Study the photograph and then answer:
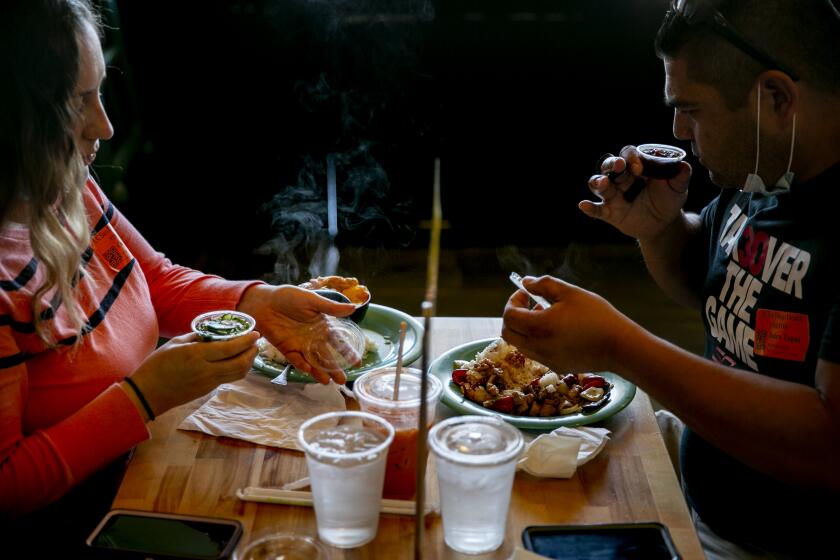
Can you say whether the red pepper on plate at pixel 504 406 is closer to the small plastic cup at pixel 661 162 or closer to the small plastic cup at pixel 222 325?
the small plastic cup at pixel 222 325

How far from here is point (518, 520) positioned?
53.2 inches

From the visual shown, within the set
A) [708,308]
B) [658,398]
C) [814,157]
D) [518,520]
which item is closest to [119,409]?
[518,520]

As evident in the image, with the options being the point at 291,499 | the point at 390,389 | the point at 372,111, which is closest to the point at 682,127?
the point at 390,389

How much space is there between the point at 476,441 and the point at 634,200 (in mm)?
918

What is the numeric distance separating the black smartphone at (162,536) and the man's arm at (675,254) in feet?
3.94

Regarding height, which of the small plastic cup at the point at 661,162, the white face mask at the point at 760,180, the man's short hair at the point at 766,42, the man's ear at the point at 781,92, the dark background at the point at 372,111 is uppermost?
the man's short hair at the point at 766,42

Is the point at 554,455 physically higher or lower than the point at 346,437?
lower

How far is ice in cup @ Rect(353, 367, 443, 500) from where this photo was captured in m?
1.33

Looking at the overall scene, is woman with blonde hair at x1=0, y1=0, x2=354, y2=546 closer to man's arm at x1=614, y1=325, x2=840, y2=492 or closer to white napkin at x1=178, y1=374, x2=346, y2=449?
white napkin at x1=178, y1=374, x2=346, y2=449

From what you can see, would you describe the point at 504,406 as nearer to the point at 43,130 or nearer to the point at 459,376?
the point at 459,376

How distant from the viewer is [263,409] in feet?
5.45

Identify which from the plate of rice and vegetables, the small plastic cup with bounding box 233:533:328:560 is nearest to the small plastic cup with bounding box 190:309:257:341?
the plate of rice and vegetables

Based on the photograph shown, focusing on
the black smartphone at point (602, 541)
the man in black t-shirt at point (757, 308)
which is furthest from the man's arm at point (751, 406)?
the black smartphone at point (602, 541)

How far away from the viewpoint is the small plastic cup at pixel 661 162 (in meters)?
1.83
